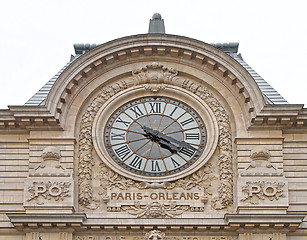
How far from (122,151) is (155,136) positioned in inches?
44.8

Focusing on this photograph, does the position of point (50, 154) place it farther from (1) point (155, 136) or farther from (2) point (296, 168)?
(2) point (296, 168)

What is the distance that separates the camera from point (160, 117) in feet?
106

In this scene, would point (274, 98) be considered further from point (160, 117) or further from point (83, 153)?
point (83, 153)

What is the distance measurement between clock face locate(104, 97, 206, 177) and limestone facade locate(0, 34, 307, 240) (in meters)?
0.24

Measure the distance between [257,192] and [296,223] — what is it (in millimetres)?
1524

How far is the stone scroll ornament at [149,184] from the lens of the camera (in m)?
30.7

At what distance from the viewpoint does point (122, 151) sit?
3169 centimetres

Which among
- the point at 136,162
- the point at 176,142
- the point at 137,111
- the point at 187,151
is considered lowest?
the point at 136,162

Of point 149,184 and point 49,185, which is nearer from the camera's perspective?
point 49,185

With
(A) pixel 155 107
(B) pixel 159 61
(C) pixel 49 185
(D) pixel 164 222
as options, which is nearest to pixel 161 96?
(A) pixel 155 107

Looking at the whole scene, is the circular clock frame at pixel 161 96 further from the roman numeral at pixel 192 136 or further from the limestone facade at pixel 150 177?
the roman numeral at pixel 192 136

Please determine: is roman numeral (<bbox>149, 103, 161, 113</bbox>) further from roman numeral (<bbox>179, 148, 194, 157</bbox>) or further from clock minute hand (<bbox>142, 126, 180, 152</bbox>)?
roman numeral (<bbox>179, 148, 194, 157</bbox>)

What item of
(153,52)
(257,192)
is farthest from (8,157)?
(257,192)

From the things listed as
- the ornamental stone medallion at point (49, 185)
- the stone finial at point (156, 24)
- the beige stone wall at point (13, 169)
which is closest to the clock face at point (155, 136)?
the ornamental stone medallion at point (49, 185)
